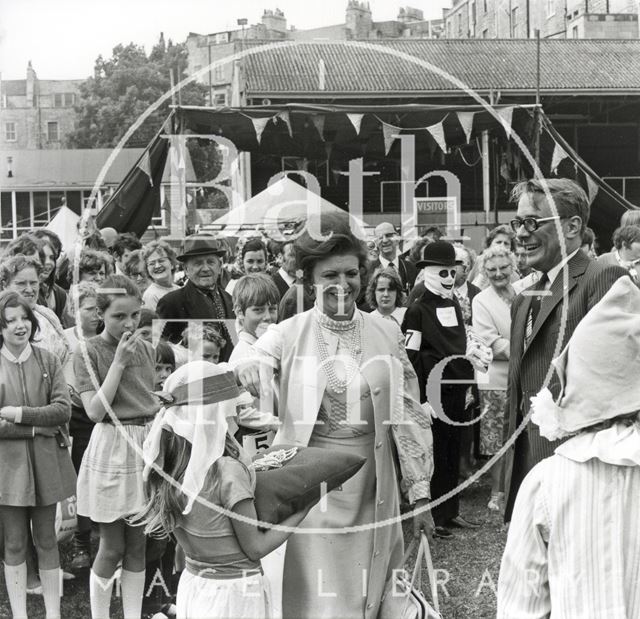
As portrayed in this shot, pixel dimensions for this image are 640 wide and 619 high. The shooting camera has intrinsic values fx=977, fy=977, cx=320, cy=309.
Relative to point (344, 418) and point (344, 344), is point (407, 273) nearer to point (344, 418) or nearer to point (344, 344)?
point (344, 344)

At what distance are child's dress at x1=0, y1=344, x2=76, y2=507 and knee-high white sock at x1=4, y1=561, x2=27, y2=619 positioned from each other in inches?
13.1

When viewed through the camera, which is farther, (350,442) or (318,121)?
(318,121)

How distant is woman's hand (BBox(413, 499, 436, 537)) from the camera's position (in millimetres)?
3596

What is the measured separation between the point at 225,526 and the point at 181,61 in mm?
61993

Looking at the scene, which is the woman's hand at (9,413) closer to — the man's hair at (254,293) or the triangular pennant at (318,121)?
the man's hair at (254,293)

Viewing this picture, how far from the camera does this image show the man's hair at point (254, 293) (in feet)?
17.5

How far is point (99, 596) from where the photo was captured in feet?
15.0

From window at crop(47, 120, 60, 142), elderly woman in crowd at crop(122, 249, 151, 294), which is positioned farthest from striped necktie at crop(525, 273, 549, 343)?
window at crop(47, 120, 60, 142)

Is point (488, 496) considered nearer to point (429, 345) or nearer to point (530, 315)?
point (429, 345)

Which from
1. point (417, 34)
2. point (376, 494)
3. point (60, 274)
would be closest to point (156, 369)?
point (376, 494)

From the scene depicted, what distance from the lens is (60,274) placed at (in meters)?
7.62

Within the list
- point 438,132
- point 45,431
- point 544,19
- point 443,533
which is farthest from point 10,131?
point 45,431

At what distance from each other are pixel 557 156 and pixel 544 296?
9.16 meters

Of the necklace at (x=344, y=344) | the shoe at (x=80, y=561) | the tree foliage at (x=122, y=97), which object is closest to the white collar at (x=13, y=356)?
the shoe at (x=80, y=561)
